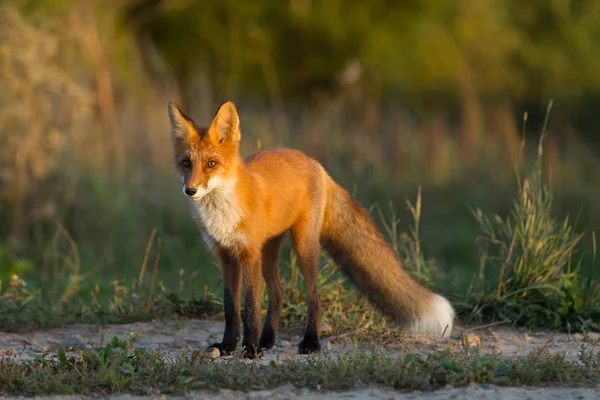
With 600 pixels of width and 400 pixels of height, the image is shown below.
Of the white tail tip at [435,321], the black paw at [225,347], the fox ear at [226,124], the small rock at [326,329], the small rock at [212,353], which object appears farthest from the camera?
the small rock at [326,329]

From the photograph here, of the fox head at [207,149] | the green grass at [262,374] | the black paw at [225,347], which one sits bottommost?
the black paw at [225,347]

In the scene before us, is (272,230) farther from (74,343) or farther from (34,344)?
(34,344)

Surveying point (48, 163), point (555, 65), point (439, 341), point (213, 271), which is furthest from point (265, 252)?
point (555, 65)

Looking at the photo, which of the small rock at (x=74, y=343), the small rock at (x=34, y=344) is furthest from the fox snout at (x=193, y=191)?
the small rock at (x=34, y=344)

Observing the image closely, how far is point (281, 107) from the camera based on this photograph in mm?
15547

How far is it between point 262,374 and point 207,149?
1.54 metres

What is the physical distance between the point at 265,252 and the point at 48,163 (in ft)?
18.9

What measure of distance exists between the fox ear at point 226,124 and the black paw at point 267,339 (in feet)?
4.72

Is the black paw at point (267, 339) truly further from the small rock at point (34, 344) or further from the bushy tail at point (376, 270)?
the small rock at point (34, 344)

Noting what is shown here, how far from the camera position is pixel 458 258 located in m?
12.5

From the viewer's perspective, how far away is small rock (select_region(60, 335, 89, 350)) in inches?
239

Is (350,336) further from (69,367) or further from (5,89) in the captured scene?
(5,89)

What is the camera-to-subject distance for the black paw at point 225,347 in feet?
19.4

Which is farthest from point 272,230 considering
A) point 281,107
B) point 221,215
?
point 281,107
